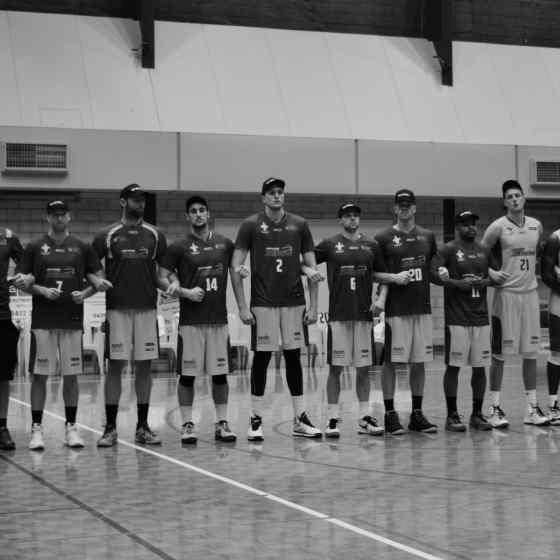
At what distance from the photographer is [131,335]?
8586mm

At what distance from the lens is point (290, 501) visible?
6.08 m

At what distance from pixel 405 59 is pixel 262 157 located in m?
4.07

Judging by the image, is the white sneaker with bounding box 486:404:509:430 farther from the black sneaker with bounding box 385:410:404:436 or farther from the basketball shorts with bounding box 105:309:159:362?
the basketball shorts with bounding box 105:309:159:362

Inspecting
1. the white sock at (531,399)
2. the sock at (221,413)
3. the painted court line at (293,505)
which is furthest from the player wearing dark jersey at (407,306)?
the painted court line at (293,505)

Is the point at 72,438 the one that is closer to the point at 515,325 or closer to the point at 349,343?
the point at 349,343

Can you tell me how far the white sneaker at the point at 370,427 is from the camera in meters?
8.91

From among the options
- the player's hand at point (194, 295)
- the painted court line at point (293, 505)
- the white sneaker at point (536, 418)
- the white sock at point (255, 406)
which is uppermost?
the player's hand at point (194, 295)

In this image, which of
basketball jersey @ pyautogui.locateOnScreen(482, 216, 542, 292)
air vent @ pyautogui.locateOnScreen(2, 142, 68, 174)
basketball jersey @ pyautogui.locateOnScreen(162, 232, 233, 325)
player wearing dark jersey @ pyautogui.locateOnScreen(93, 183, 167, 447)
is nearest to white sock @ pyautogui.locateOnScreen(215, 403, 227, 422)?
player wearing dark jersey @ pyautogui.locateOnScreen(93, 183, 167, 447)

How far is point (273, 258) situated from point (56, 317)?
5.89 ft

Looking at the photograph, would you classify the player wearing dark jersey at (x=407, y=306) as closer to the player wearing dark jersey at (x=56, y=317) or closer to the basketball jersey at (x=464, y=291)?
the basketball jersey at (x=464, y=291)

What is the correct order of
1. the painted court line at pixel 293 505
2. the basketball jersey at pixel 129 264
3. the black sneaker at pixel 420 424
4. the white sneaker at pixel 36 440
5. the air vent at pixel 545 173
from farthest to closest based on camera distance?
the air vent at pixel 545 173 → the black sneaker at pixel 420 424 → the basketball jersey at pixel 129 264 → the white sneaker at pixel 36 440 → the painted court line at pixel 293 505

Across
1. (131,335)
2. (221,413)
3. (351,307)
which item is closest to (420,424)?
(351,307)

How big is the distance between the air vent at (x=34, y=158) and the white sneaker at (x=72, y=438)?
9306mm

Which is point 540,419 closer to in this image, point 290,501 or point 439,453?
point 439,453
